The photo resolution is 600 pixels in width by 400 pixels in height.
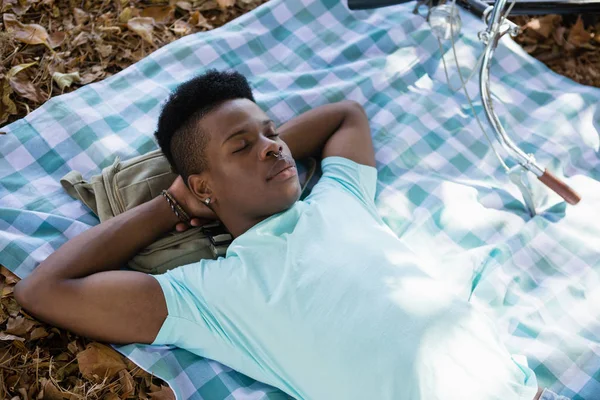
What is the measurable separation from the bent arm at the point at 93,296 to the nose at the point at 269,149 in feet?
1.46

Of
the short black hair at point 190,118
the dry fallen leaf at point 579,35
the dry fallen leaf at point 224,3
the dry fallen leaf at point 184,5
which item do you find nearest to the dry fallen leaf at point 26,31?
the dry fallen leaf at point 184,5

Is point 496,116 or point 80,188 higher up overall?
point 496,116

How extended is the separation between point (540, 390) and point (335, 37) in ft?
5.45

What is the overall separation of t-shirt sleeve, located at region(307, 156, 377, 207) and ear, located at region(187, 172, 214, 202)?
0.31m

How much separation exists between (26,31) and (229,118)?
4.04ft

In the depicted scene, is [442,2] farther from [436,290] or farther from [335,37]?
[436,290]

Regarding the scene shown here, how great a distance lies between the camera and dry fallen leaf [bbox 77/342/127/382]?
1.65 m

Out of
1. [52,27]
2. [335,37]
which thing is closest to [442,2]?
[335,37]

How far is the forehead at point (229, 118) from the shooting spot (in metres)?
1.77

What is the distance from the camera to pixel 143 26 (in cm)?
266

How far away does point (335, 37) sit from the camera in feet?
8.80

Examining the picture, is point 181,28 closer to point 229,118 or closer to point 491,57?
point 229,118

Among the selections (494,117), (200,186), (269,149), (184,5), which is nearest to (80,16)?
(184,5)

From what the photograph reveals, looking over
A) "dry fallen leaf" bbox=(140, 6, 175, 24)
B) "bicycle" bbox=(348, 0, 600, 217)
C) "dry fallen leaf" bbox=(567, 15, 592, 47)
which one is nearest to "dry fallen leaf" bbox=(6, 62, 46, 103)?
"dry fallen leaf" bbox=(140, 6, 175, 24)
